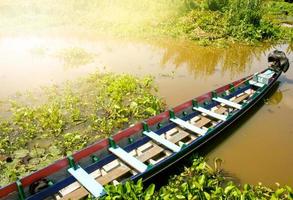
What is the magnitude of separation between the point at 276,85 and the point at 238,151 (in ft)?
17.7

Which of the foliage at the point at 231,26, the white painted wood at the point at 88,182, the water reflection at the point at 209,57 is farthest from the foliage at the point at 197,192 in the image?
the foliage at the point at 231,26

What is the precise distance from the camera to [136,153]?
7828 millimetres

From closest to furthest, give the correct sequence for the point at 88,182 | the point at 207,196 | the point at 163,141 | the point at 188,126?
the point at 207,196, the point at 88,182, the point at 163,141, the point at 188,126

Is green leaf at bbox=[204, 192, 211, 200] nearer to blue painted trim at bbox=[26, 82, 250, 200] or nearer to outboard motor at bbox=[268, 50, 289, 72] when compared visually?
blue painted trim at bbox=[26, 82, 250, 200]

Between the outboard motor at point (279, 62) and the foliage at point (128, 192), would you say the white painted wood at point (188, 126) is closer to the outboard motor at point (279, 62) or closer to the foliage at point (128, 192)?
the foliage at point (128, 192)

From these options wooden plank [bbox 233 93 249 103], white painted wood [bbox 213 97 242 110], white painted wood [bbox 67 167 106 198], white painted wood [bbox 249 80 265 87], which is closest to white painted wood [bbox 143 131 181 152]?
white painted wood [bbox 67 167 106 198]

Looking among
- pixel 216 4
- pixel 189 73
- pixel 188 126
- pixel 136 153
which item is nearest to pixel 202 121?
pixel 188 126

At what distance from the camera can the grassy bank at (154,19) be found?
19.2 metres

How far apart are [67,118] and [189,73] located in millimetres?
6197

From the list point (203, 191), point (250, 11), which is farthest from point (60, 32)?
point (203, 191)

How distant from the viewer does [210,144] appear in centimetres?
880

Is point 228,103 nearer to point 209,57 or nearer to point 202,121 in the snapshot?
point 202,121

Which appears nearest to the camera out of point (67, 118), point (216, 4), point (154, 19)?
point (67, 118)

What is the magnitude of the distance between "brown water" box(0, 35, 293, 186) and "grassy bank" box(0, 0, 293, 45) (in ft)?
4.90
